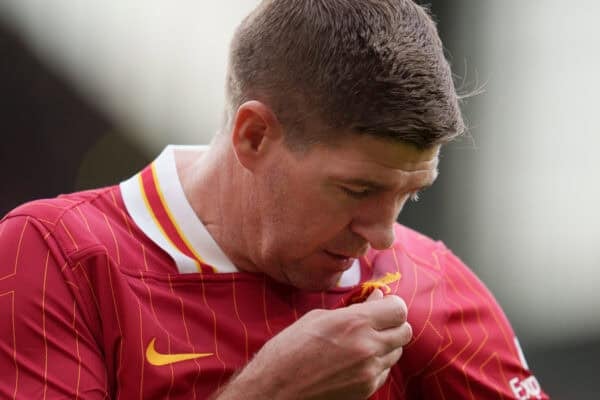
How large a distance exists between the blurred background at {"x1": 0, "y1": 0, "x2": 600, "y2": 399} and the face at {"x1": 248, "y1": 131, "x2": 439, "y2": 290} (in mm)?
2478

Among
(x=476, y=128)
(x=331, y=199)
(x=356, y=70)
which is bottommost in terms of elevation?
(x=476, y=128)

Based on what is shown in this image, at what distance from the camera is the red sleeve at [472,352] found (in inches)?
80.2

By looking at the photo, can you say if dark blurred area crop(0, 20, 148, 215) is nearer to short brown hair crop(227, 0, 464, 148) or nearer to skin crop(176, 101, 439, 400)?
skin crop(176, 101, 439, 400)

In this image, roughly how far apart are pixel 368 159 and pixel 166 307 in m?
0.47

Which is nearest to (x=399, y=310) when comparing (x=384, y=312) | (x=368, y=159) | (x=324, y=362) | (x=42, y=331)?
(x=384, y=312)

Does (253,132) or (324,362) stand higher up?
(253,132)

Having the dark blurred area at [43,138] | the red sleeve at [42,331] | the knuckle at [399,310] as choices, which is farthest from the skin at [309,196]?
the dark blurred area at [43,138]

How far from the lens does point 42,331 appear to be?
1.75 meters

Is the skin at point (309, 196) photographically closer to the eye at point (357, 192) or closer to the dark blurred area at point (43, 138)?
the eye at point (357, 192)

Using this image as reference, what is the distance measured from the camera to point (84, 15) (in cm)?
459

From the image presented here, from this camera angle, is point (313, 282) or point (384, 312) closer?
point (384, 312)

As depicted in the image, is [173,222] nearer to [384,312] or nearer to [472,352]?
[384,312]

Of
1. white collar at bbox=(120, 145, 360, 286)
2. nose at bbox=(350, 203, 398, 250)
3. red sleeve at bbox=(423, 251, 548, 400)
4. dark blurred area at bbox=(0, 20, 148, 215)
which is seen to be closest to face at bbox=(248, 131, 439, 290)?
nose at bbox=(350, 203, 398, 250)

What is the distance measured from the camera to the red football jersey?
69.0 inches
